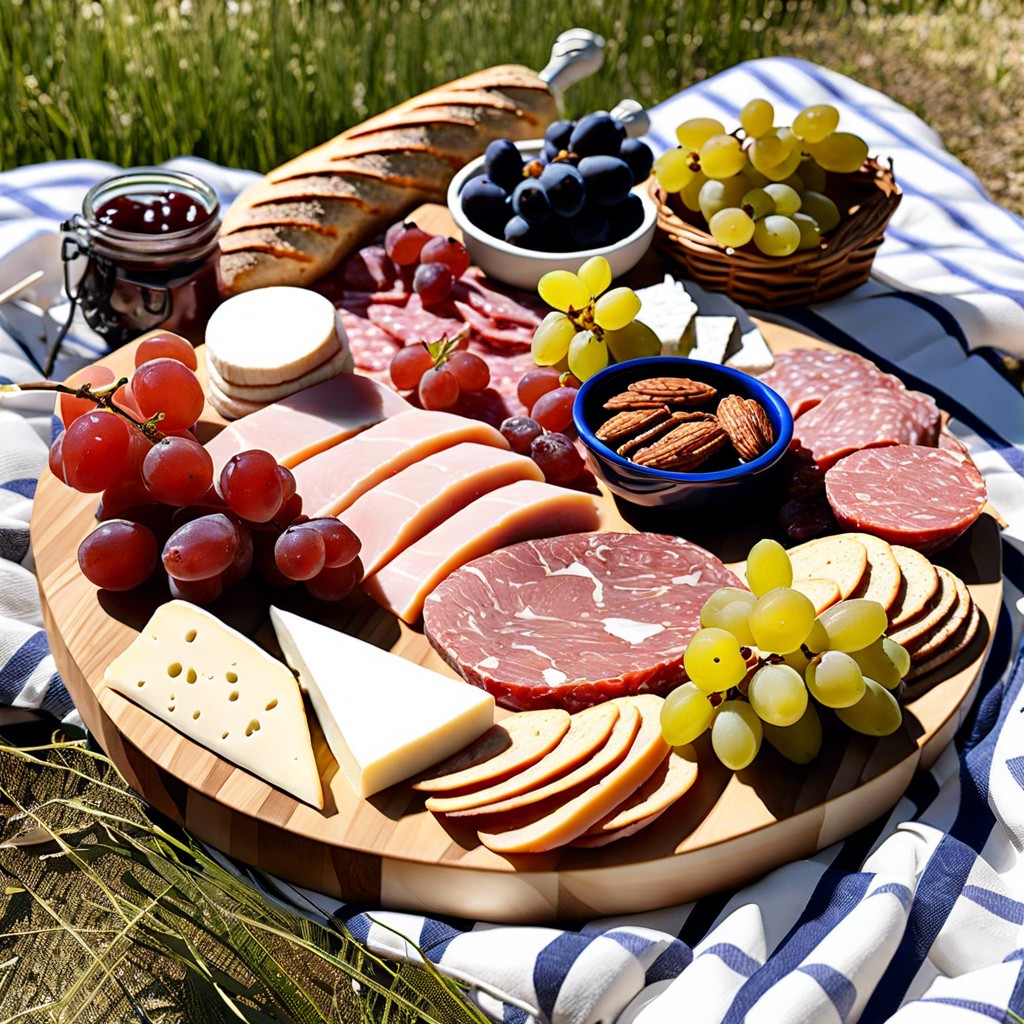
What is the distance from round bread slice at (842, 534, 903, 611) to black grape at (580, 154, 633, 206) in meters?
1.02

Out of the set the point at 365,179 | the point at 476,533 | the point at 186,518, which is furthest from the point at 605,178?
the point at 186,518

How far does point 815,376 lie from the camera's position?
2336 mm

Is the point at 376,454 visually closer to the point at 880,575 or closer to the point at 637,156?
the point at 880,575

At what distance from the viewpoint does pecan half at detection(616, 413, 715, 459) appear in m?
2.02

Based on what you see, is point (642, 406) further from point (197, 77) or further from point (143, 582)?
point (197, 77)

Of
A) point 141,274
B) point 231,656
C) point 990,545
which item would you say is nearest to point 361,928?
point 231,656

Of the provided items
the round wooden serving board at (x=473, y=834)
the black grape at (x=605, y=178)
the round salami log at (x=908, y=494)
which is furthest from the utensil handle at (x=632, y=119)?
the round wooden serving board at (x=473, y=834)

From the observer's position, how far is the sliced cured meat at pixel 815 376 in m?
2.29

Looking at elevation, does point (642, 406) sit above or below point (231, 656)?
above

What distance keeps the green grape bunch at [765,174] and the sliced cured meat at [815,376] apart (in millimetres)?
268

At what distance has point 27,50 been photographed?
144 inches

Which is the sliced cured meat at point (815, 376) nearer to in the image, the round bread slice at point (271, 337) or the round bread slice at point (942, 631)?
the round bread slice at point (942, 631)

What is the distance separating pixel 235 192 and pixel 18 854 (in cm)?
212

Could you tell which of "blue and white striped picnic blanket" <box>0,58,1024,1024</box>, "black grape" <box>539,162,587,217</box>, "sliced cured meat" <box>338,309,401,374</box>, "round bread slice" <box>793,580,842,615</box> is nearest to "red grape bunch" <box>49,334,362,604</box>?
"blue and white striped picnic blanket" <box>0,58,1024,1024</box>
